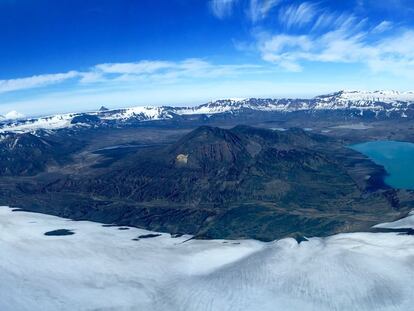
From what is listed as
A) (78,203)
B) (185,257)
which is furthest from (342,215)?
(78,203)

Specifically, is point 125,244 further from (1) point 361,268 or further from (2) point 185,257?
(1) point 361,268

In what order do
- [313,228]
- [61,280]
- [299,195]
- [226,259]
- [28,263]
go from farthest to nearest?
[299,195] → [313,228] → [226,259] → [28,263] → [61,280]

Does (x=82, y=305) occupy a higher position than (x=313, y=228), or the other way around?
(x=82, y=305)

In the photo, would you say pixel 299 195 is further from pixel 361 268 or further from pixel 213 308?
pixel 213 308

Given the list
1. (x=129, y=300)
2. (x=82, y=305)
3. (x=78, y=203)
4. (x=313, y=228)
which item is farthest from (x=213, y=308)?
(x=78, y=203)

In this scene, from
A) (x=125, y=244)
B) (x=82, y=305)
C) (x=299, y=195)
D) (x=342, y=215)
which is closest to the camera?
(x=82, y=305)

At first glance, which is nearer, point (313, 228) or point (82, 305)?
point (82, 305)
